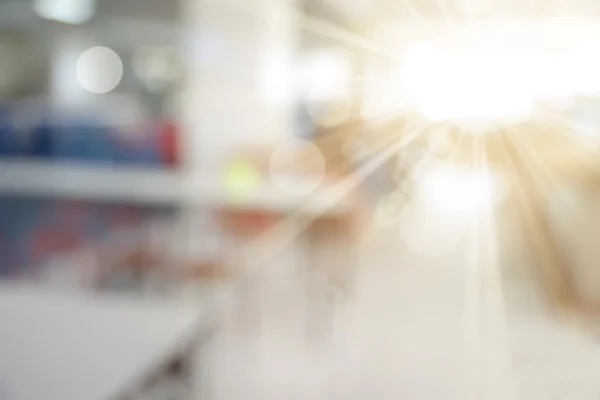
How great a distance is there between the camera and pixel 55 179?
3.65 feet

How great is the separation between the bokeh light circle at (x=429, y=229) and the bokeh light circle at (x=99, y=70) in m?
0.60

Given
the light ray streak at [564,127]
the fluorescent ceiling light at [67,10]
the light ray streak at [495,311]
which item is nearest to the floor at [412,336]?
the light ray streak at [495,311]

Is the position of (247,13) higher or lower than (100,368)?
higher

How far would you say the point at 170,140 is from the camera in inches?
41.1

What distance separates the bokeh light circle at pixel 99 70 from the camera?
1053mm

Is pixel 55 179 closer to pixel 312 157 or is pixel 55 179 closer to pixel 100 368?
pixel 100 368

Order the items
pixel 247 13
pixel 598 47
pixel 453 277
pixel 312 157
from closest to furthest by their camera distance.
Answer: pixel 598 47, pixel 453 277, pixel 312 157, pixel 247 13

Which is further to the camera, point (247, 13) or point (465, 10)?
point (247, 13)

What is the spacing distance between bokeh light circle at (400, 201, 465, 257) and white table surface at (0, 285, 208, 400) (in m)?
0.33

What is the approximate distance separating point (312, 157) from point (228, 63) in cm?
26

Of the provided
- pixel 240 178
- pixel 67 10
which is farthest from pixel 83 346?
pixel 67 10

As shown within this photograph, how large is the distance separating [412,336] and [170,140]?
0.55m

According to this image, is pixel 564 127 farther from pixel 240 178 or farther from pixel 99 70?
pixel 99 70

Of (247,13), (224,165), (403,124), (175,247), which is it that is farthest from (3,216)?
(403,124)
